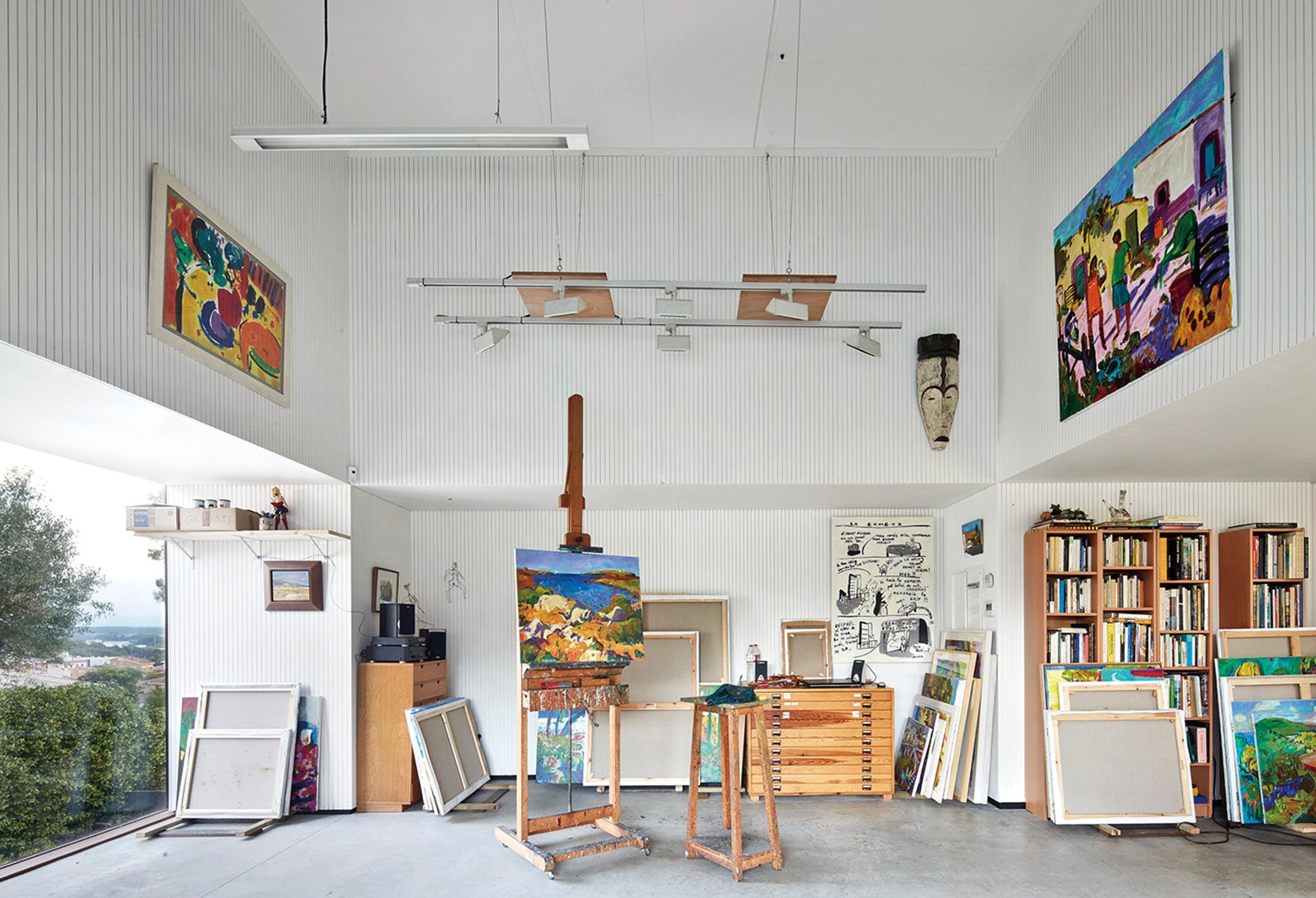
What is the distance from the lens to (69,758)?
21.6 ft

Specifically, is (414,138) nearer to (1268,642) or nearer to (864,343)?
(864,343)

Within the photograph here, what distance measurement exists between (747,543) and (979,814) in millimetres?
3028

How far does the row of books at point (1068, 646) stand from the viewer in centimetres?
736

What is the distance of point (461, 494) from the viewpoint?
8.28 metres

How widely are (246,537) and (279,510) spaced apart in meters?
0.31

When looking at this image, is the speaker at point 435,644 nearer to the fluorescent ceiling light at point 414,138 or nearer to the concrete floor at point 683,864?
the concrete floor at point 683,864

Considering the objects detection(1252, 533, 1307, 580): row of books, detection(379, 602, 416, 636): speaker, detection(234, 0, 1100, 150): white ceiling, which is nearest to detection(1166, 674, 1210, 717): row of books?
detection(1252, 533, 1307, 580): row of books

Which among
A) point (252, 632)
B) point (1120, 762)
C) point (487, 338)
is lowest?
point (1120, 762)

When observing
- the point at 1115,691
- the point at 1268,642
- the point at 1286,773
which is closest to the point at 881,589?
the point at 1115,691

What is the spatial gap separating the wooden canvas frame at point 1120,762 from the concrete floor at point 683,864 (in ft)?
0.48

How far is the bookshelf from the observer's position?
24.6 feet

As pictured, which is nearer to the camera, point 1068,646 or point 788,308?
point 788,308

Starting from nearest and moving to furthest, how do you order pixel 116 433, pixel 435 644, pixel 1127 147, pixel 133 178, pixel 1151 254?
pixel 133 178 < pixel 1151 254 < pixel 1127 147 < pixel 116 433 < pixel 435 644

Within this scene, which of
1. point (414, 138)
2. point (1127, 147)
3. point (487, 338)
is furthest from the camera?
point (487, 338)
